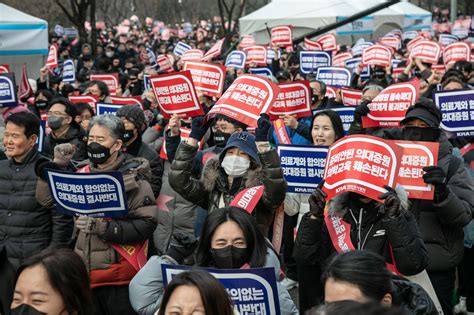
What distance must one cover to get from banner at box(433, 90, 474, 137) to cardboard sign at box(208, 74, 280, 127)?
1.33 meters

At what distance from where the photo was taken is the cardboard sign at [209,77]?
28.9ft

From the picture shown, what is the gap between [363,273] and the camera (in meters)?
3.55

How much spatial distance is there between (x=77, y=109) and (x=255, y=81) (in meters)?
2.67

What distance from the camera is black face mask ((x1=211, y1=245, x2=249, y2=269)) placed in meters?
4.26

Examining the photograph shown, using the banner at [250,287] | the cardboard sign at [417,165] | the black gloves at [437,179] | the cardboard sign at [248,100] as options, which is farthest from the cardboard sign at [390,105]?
the banner at [250,287]

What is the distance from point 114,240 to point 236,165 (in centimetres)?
86

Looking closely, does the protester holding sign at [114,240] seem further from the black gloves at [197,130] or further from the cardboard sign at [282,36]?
the cardboard sign at [282,36]

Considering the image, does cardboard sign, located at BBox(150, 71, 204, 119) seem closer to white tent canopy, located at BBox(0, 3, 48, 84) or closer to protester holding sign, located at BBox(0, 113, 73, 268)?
protester holding sign, located at BBox(0, 113, 73, 268)

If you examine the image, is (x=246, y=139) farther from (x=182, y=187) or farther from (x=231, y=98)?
(x=231, y=98)

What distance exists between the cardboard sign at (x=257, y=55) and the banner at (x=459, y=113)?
944 cm

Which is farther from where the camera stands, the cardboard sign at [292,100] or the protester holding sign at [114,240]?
the cardboard sign at [292,100]

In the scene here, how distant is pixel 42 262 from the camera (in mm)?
3615

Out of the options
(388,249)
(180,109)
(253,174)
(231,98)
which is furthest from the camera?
(180,109)

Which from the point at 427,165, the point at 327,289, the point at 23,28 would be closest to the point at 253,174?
the point at 427,165
